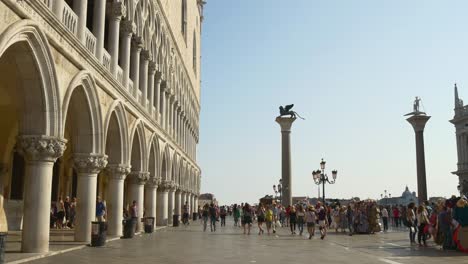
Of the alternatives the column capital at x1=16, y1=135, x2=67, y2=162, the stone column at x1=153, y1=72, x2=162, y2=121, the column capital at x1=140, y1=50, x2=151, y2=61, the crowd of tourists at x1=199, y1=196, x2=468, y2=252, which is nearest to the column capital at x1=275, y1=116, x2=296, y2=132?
the crowd of tourists at x1=199, y1=196, x2=468, y2=252

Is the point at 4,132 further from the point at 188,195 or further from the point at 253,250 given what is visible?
the point at 188,195

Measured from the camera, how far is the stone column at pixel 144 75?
23625 mm

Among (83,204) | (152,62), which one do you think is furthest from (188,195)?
(83,204)

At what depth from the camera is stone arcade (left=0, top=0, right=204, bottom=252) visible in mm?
11742

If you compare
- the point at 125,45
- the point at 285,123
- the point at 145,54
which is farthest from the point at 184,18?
the point at 125,45

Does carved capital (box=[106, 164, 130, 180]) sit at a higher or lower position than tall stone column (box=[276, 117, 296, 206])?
lower

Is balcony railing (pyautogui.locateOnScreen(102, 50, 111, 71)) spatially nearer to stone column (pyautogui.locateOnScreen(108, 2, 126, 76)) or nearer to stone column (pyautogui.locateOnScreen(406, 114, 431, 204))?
stone column (pyautogui.locateOnScreen(108, 2, 126, 76))

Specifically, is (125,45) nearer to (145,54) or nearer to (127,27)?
(127,27)

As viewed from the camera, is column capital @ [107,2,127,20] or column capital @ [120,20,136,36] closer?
column capital @ [107,2,127,20]

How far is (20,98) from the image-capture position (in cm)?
1203

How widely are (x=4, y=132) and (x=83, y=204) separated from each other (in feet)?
19.8

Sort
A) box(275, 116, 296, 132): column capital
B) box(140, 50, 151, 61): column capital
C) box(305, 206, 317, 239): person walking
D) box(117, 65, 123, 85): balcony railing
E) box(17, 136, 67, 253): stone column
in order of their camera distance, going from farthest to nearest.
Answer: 1. box(275, 116, 296, 132): column capital
2. box(140, 50, 151, 61): column capital
3. box(305, 206, 317, 239): person walking
4. box(117, 65, 123, 85): balcony railing
5. box(17, 136, 67, 253): stone column

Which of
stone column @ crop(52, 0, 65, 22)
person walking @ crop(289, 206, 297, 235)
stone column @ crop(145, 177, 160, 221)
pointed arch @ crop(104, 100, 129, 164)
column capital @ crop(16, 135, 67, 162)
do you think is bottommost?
person walking @ crop(289, 206, 297, 235)

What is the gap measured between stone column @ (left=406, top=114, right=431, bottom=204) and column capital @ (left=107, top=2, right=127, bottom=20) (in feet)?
89.2
